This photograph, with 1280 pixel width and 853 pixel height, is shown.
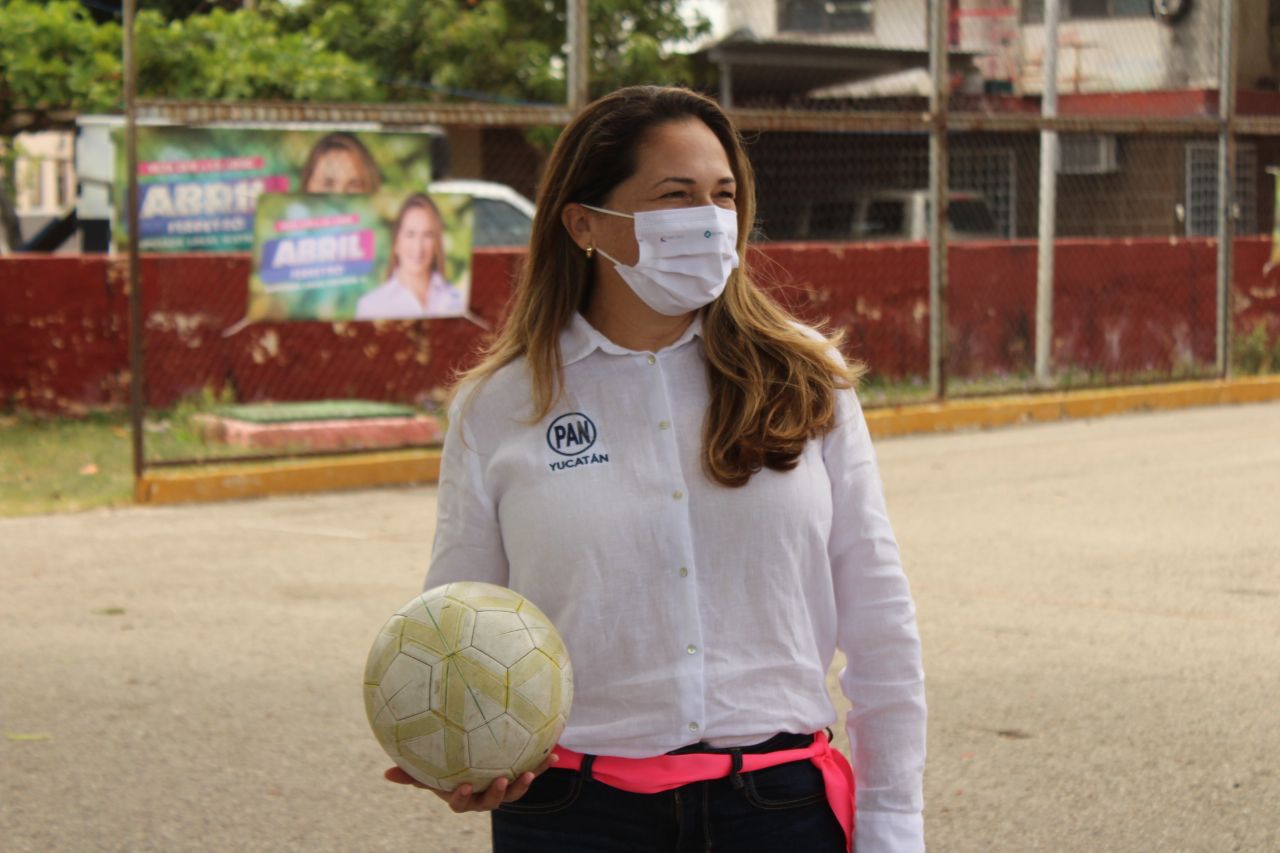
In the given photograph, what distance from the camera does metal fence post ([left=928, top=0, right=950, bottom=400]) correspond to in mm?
12977

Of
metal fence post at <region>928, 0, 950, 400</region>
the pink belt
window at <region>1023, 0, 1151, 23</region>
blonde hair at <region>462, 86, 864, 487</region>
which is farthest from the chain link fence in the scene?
the pink belt

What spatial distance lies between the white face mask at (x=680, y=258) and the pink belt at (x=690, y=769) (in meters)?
0.64

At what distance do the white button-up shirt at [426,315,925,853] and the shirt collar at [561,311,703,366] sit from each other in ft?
0.11

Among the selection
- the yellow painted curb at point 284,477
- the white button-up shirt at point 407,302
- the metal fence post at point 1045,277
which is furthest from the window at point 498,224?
the metal fence post at point 1045,277

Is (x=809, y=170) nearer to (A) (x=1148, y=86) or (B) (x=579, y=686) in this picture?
(A) (x=1148, y=86)

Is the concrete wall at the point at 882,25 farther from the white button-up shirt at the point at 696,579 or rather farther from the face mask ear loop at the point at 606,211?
the white button-up shirt at the point at 696,579

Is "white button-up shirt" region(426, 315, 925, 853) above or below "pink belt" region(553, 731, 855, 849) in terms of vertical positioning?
above

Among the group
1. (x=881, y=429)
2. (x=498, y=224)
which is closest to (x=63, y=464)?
(x=498, y=224)

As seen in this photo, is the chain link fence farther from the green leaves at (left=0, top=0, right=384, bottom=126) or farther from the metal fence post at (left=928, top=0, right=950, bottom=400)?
the green leaves at (left=0, top=0, right=384, bottom=126)

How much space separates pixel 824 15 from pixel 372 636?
23573 mm

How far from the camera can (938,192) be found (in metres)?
13.1

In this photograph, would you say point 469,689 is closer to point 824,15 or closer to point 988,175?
point 988,175

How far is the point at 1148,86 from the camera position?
948 inches

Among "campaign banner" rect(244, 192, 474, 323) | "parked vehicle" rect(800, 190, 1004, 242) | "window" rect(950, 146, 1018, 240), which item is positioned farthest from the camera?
"window" rect(950, 146, 1018, 240)
